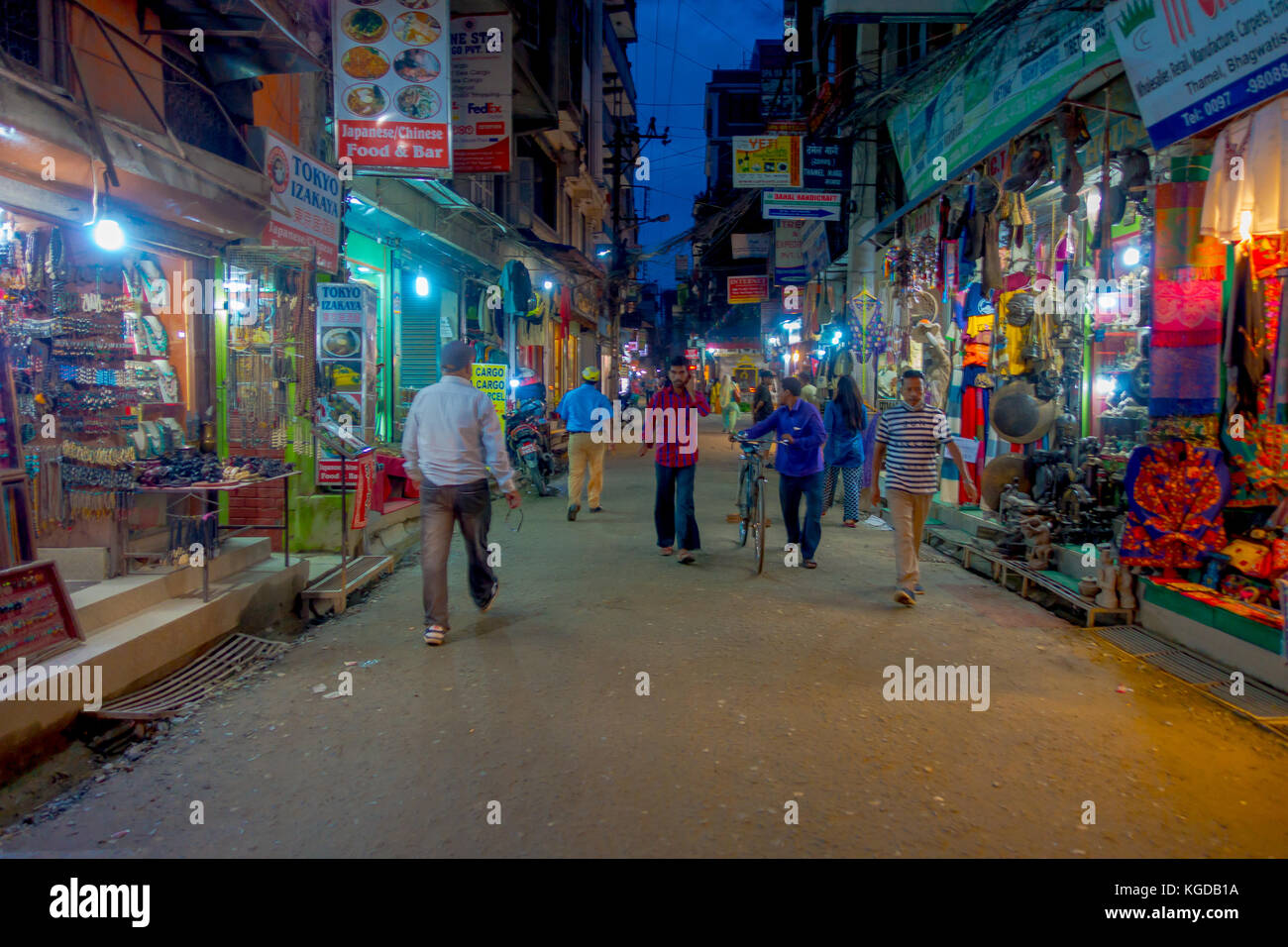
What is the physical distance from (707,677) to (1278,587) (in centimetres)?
361

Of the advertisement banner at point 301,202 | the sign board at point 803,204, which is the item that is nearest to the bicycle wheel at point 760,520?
the advertisement banner at point 301,202

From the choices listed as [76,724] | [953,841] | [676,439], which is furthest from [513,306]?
[953,841]

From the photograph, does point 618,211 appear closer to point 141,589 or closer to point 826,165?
point 826,165

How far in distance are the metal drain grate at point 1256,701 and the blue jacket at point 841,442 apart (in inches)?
Result: 259

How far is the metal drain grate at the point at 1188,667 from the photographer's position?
207 inches

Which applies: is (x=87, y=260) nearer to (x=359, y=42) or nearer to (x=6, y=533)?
(x=6, y=533)

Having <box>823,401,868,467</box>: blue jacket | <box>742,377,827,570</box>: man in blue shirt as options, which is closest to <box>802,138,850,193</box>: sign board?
<box>823,401,868,467</box>: blue jacket

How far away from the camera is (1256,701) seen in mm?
4852

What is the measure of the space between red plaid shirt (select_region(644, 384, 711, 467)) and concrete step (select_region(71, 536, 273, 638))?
13.3 ft

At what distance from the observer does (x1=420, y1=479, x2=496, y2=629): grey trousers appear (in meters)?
6.07

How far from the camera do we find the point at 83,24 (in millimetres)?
6148

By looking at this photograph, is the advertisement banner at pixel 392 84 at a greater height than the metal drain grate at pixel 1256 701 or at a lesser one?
greater

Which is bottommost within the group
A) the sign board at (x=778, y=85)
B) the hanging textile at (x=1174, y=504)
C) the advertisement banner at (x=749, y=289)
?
the hanging textile at (x=1174, y=504)

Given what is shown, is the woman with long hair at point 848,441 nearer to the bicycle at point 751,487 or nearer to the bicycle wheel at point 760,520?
the bicycle at point 751,487
